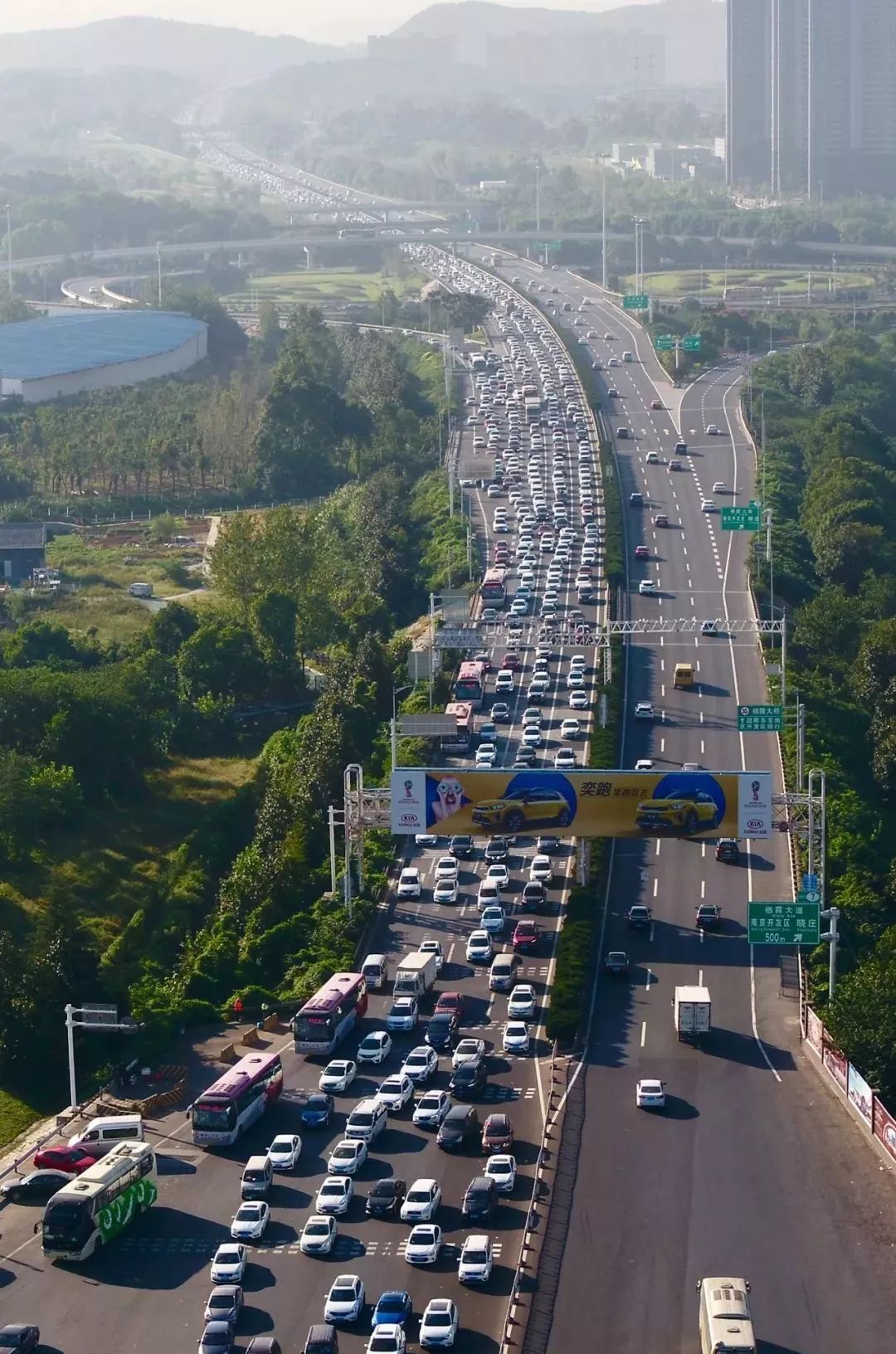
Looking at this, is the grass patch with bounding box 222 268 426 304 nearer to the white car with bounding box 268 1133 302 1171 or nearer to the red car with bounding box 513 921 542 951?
the red car with bounding box 513 921 542 951

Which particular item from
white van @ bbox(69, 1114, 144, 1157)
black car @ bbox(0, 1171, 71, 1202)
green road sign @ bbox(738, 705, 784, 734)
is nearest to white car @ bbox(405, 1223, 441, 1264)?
black car @ bbox(0, 1171, 71, 1202)

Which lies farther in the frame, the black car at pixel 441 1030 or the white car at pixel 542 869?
the white car at pixel 542 869

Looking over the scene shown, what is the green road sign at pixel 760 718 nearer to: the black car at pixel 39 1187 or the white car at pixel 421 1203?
the white car at pixel 421 1203

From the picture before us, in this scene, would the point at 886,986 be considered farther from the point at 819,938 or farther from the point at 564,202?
the point at 564,202

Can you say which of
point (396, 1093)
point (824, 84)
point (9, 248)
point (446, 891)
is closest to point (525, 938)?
point (446, 891)

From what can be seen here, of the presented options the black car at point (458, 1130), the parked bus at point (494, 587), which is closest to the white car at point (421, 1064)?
the black car at point (458, 1130)

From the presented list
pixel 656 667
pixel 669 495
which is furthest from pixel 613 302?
pixel 656 667
